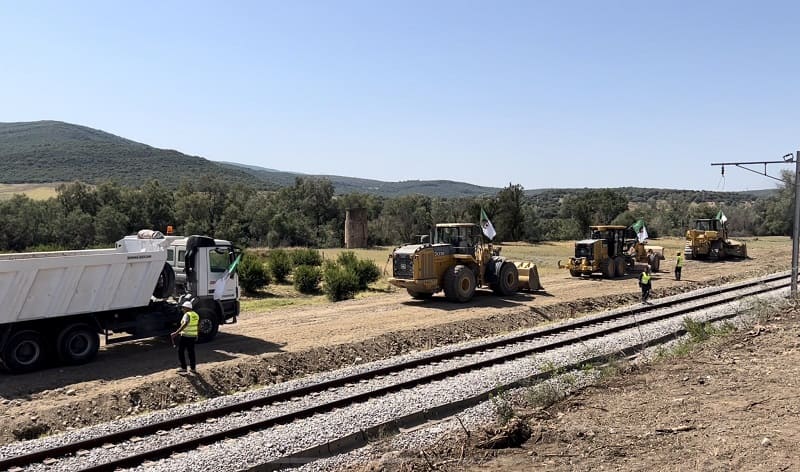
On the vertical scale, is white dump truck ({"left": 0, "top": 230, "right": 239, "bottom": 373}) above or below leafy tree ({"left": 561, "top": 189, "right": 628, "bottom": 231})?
below

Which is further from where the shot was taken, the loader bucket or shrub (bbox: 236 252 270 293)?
shrub (bbox: 236 252 270 293)

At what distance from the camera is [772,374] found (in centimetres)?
1092

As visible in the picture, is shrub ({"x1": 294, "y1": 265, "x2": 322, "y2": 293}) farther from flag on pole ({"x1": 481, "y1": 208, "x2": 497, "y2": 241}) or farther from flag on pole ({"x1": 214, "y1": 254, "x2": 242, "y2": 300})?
flag on pole ({"x1": 214, "y1": 254, "x2": 242, "y2": 300})

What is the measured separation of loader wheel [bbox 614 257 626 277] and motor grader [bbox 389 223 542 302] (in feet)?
22.9

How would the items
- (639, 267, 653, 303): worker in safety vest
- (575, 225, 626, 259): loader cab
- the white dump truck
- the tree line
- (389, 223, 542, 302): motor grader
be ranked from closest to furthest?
the white dump truck, (389, 223, 542, 302): motor grader, (639, 267, 653, 303): worker in safety vest, (575, 225, 626, 259): loader cab, the tree line

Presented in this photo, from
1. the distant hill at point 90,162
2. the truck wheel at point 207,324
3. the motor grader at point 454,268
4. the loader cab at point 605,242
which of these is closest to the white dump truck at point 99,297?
the truck wheel at point 207,324

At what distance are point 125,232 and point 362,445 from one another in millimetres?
51394

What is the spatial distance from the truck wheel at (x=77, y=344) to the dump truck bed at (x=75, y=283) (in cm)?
43

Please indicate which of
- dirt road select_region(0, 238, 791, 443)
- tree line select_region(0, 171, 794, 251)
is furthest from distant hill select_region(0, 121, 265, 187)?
dirt road select_region(0, 238, 791, 443)

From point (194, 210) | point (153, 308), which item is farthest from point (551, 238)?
point (153, 308)

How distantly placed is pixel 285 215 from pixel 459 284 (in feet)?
148

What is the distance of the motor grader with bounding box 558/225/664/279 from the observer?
3014 centimetres

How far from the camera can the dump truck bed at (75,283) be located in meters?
12.6

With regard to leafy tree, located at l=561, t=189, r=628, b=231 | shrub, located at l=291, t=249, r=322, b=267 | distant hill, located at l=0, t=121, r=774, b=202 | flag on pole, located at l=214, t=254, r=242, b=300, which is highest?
distant hill, located at l=0, t=121, r=774, b=202
